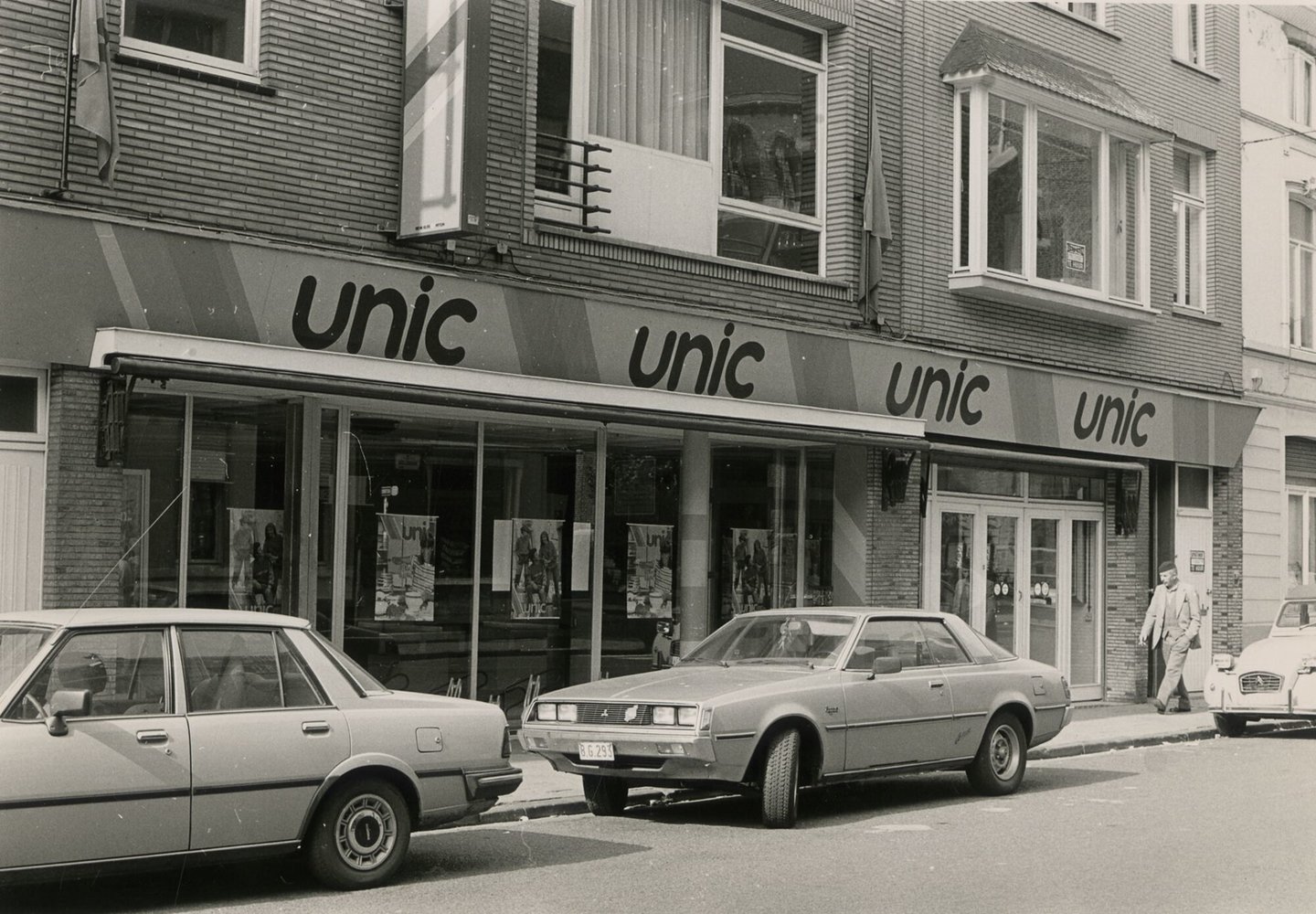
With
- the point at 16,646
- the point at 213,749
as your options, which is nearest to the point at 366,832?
the point at 213,749

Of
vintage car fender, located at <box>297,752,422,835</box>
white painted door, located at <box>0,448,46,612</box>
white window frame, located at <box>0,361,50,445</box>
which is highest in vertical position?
white window frame, located at <box>0,361,50,445</box>

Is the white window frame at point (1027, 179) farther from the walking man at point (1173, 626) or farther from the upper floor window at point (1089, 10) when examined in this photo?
the walking man at point (1173, 626)

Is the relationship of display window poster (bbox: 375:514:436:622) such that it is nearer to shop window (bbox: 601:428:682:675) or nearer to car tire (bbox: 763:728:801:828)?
shop window (bbox: 601:428:682:675)

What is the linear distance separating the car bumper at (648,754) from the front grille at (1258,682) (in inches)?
339

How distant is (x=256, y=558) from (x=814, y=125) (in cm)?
812

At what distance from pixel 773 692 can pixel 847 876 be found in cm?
184

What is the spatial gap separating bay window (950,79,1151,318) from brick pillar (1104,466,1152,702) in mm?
2962

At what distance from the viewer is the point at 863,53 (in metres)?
17.1

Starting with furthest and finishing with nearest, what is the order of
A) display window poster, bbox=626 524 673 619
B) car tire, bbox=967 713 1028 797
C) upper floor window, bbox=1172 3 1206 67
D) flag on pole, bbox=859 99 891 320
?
upper floor window, bbox=1172 3 1206 67, flag on pole, bbox=859 99 891 320, display window poster, bbox=626 524 673 619, car tire, bbox=967 713 1028 797

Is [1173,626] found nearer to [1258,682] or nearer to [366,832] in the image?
[1258,682]

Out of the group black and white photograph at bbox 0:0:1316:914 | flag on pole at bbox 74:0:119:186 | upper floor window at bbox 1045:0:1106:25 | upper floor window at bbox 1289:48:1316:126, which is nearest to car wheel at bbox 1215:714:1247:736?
black and white photograph at bbox 0:0:1316:914

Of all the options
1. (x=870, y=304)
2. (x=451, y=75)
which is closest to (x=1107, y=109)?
(x=870, y=304)

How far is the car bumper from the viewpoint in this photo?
9711mm

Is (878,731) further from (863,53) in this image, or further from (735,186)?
(863,53)
